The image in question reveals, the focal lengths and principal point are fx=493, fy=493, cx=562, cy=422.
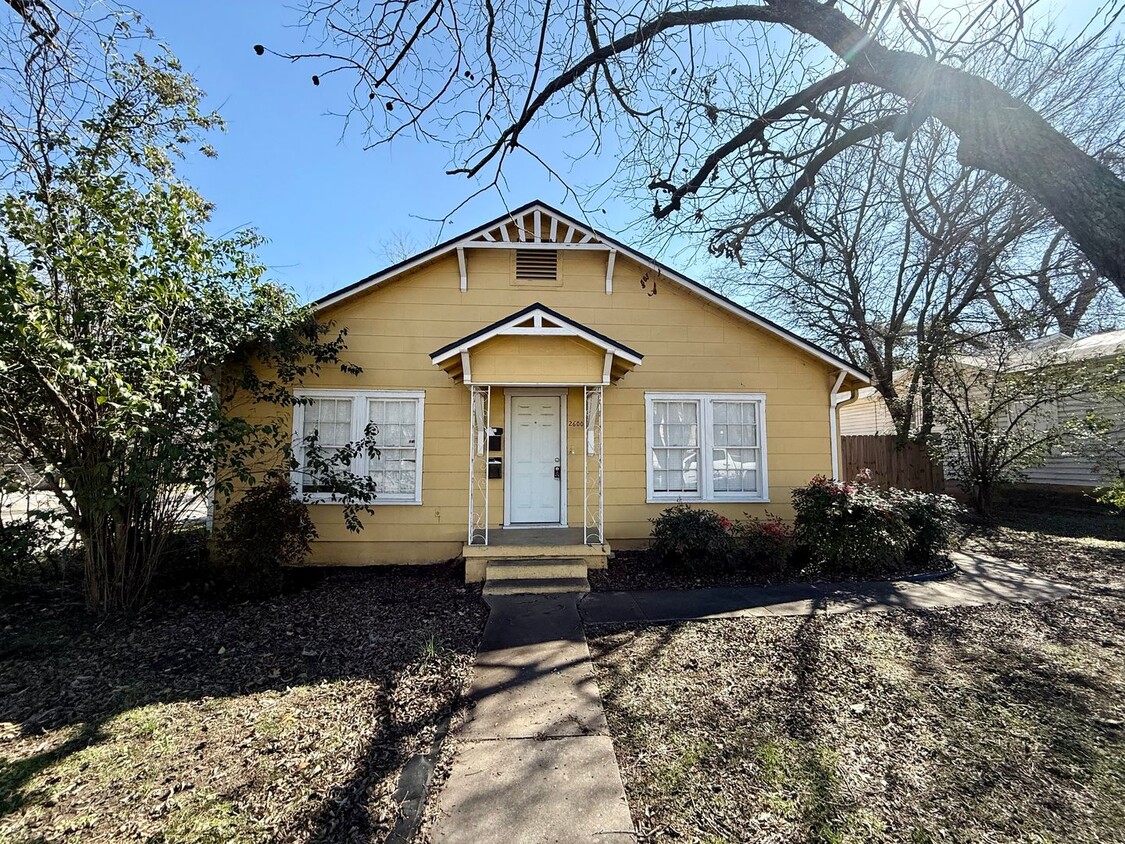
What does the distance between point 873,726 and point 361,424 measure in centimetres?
704

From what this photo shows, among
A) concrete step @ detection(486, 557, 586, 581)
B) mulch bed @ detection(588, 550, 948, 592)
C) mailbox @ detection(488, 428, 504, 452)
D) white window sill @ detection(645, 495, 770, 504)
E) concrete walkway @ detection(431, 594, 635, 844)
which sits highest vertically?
mailbox @ detection(488, 428, 504, 452)

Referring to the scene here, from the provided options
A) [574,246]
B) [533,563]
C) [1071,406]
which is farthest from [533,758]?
[1071,406]

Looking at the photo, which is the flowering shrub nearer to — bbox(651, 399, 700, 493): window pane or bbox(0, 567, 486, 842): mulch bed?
bbox(651, 399, 700, 493): window pane

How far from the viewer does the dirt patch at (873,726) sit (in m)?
2.39

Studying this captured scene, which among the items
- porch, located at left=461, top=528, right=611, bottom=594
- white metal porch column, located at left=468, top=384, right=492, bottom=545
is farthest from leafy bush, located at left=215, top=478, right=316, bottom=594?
white metal porch column, located at left=468, top=384, right=492, bottom=545

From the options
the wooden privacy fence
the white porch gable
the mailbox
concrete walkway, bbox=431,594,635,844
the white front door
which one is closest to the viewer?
concrete walkway, bbox=431,594,635,844

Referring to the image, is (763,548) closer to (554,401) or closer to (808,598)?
(808,598)

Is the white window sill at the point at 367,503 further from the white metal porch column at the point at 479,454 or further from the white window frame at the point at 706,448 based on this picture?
the white window frame at the point at 706,448

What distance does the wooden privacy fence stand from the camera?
43.8 ft

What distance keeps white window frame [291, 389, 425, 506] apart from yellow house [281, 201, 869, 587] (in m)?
0.03

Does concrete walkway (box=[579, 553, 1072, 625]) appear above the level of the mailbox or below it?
below

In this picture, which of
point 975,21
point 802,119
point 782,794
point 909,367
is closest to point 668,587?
point 782,794

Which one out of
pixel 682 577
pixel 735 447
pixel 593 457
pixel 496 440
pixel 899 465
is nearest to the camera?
pixel 682 577

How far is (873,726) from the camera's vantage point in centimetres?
318
